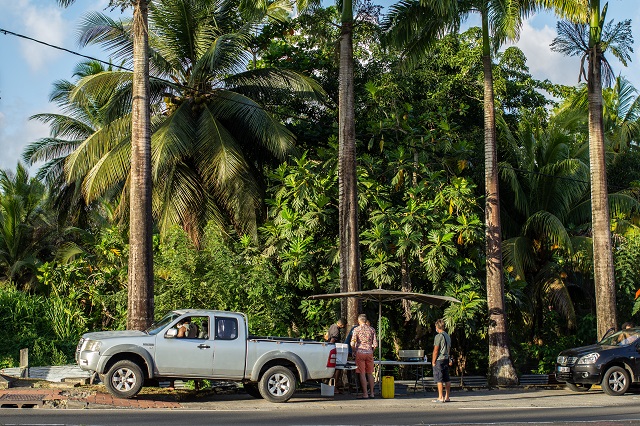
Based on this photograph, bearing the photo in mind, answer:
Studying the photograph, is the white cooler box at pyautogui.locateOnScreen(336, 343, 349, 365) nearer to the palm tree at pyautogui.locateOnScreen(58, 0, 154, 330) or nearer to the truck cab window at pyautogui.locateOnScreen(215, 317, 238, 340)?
the truck cab window at pyautogui.locateOnScreen(215, 317, 238, 340)

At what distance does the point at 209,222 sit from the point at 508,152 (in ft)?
38.1

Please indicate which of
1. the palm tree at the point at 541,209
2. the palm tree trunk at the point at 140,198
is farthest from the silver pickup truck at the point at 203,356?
the palm tree at the point at 541,209

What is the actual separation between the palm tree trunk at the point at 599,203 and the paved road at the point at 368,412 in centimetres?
376

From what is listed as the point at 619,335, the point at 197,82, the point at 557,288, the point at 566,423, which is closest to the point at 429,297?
the point at 619,335

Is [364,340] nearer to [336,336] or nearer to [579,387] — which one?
[336,336]

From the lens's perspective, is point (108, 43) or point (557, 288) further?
point (557, 288)

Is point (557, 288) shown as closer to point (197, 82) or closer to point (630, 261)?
point (630, 261)

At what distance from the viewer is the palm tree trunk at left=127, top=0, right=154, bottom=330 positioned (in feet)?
59.7

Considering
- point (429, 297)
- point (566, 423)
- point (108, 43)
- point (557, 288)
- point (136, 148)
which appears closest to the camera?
point (566, 423)

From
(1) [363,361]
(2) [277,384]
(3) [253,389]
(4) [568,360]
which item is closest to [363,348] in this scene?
(1) [363,361]

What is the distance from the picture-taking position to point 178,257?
22766mm

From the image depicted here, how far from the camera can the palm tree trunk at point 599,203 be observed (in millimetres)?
22766

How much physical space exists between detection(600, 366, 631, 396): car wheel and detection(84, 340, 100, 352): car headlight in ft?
38.9

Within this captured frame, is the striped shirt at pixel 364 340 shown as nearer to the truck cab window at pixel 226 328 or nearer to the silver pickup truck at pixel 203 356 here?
the silver pickup truck at pixel 203 356
